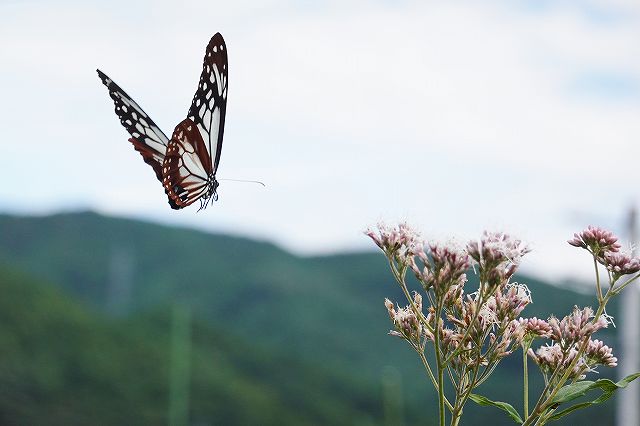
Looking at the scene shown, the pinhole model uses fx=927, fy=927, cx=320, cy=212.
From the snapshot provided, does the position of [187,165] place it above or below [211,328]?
below

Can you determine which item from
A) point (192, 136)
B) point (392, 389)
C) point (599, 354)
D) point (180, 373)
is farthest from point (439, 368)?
point (392, 389)

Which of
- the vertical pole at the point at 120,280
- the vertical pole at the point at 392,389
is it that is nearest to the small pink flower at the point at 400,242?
the vertical pole at the point at 392,389

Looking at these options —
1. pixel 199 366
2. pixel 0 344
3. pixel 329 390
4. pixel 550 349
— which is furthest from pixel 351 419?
pixel 550 349

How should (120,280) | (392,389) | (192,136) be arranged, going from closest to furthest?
1. (192,136)
2. (392,389)
3. (120,280)

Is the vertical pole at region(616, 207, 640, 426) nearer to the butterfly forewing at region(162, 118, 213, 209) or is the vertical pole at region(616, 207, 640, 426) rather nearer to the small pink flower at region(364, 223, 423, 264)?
the butterfly forewing at region(162, 118, 213, 209)

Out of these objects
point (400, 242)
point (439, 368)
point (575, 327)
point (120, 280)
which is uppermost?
point (120, 280)

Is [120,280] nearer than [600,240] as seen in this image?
No

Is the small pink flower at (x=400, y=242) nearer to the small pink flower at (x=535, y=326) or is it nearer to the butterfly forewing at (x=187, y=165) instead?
the small pink flower at (x=535, y=326)

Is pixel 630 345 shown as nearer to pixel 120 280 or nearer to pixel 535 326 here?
pixel 535 326
